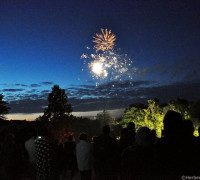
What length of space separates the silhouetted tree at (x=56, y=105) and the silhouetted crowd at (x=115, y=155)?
3942cm

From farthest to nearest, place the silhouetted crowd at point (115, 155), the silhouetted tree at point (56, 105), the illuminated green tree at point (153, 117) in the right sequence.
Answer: the silhouetted tree at point (56, 105) → the illuminated green tree at point (153, 117) → the silhouetted crowd at point (115, 155)

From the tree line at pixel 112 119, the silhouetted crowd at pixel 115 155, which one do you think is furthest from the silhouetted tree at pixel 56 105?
the silhouetted crowd at pixel 115 155

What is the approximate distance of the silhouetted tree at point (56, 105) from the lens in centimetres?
4888

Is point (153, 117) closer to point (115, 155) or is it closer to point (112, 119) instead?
point (115, 155)

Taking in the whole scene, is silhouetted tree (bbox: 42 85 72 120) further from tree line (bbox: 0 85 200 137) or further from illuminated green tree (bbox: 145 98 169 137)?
illuminated green tree (bbox: 145 98 169 137)

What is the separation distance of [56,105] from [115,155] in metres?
44.2

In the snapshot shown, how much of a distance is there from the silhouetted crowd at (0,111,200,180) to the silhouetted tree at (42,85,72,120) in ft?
129

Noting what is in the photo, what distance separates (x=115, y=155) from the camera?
5.88 m

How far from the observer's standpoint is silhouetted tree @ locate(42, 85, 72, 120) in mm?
48875

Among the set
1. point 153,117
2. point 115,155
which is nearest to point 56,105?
point 153,117

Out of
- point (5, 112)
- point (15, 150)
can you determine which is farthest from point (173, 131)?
point (5, 112)

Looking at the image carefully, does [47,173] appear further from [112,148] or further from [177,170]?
[177,170]

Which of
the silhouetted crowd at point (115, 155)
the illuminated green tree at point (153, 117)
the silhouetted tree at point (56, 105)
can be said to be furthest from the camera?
the silhouetted tree at point (56, 105)

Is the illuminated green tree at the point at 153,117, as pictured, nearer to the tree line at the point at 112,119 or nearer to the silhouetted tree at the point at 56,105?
the tree line at the point at 112,119
